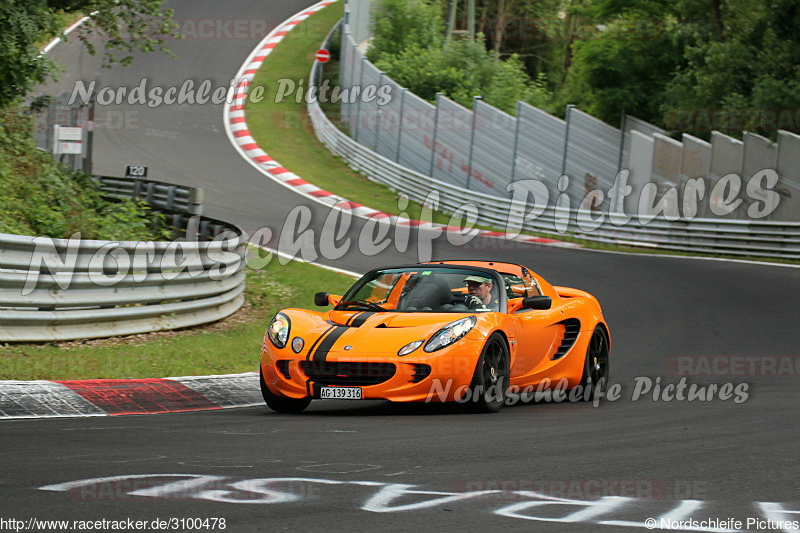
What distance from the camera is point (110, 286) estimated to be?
10859 millimetres

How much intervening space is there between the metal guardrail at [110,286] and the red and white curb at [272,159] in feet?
43.5

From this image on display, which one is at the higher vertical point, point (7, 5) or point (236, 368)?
point (7, 5)

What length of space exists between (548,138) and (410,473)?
2554 cm

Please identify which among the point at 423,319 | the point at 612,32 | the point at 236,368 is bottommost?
the point at 236,368

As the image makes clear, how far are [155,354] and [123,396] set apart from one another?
2137 millimetres

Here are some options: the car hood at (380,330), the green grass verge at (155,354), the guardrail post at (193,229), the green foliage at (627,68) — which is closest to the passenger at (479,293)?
the car hood at (380,330)

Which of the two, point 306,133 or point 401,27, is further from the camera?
point 401,27

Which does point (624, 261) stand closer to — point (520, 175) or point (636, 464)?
point (520, 175)

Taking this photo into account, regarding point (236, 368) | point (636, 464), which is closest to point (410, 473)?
point (636, 464)

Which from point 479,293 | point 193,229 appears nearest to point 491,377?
point 479,293

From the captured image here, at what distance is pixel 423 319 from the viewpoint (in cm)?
830

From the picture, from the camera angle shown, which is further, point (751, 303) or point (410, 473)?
point (751, 303)

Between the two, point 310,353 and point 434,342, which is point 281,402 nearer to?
point 310,353

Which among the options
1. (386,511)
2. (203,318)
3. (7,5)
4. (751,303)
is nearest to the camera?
→ (386,511)
